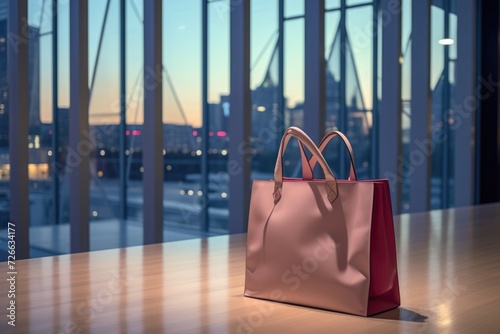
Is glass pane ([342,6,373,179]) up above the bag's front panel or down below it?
above

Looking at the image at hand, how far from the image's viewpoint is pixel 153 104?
2664 millimetres

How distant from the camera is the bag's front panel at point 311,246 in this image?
92 centimetres

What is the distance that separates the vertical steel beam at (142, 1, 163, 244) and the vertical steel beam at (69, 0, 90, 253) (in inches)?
11.5

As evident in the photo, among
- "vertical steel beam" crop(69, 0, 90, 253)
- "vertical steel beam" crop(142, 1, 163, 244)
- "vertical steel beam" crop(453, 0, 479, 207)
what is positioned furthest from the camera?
"vertical steel beam" crop(453, 0, 479, 207)

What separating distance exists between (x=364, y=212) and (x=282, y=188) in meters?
0.16

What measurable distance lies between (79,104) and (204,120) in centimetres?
559

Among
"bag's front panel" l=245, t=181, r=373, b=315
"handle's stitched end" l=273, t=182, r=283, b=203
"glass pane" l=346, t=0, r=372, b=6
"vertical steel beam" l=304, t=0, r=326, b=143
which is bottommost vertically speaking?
"bag's front panel" l=245, t=181, r=373, b=315

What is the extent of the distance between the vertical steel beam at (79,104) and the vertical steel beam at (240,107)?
2.73 feet

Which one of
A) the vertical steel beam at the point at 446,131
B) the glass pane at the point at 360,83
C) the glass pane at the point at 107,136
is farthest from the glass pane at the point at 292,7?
the glass pane at the point at 107,136

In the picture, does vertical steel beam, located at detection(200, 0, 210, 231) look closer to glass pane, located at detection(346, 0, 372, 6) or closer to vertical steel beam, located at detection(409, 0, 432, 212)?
glass pane, located at detection(346, 0, 372, 6)

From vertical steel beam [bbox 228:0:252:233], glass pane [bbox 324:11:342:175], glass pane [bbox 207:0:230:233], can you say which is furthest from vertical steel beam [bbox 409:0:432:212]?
glass pane [bbox 324:11:342:175]

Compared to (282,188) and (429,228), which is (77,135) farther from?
(282,188)

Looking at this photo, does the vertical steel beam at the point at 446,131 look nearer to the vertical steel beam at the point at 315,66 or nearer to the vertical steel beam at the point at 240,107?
the vertical steel beam at the point at 315,66

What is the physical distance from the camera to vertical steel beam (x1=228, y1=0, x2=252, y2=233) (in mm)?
3027
